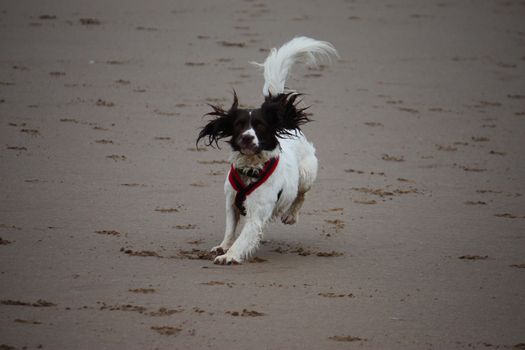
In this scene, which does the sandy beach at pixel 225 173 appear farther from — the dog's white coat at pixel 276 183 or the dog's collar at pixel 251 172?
the dog's collar at pixel 251 172

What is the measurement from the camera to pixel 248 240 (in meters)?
6.96

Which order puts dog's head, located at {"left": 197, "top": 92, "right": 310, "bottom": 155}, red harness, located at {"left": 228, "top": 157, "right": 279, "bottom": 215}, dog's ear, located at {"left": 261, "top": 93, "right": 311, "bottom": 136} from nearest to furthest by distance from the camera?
dog's head, located at {"left": 197, "top": 92, "right": 310, "bottom": 155} → red harness, located at {"left": 228, "top": 157, "right": 279, "bottom": 215} → dog's ear, located at {"left": 261, "top": 93, "right": 311, "bottom": 136}

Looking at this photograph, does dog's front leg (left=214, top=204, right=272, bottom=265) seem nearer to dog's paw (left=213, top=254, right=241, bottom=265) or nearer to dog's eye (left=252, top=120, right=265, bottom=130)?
dog's paw (left=213, top=254, right=241, bottom=265)

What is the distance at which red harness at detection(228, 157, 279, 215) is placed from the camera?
23.2 ft

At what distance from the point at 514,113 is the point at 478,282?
25.4 ft

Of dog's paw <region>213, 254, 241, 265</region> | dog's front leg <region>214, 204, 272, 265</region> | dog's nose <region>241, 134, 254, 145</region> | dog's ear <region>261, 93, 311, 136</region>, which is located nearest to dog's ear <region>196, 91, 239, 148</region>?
dog's ear <region>261, 93, 311, 136</region>

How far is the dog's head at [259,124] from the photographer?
22.9 ft

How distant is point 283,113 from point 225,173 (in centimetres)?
284

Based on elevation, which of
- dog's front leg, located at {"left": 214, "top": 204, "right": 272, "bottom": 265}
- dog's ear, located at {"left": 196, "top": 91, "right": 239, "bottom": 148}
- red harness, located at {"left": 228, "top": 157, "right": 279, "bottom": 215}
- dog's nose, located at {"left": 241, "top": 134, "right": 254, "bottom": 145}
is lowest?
dog's front leg, located at {"left": 214, "top": 204, "right": 272, "bottom": 265}

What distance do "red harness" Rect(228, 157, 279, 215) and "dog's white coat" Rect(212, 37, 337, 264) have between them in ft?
0.11

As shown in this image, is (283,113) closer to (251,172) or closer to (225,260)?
(251,172)

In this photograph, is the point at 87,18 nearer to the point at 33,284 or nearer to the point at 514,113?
the point at 514,113

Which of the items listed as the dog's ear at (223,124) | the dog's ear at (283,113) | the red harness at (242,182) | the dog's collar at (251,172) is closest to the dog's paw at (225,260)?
the red harness at (242,182)

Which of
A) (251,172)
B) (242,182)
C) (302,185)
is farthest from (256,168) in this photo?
(302,185)
